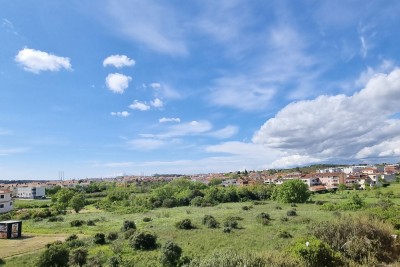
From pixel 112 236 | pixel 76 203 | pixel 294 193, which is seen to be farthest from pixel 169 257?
pixel 294 193

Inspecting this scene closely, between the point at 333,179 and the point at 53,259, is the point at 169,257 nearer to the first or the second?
the point at 53,259

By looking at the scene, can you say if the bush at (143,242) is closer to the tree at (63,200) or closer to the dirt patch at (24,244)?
the dirt patch at (24,244)

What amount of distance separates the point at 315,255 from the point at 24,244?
101 ft

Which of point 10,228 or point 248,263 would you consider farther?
point 10,228

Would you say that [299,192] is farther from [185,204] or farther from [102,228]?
[102,228]

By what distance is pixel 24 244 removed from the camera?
34562 mm

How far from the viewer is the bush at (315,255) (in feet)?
49.0

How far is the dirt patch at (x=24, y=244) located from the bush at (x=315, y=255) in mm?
25828

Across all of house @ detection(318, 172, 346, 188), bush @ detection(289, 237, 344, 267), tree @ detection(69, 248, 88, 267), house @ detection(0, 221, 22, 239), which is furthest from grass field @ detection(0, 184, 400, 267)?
house @ detection(318, 172, 346, 188)

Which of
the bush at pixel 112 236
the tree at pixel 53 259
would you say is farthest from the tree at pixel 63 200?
the tree at pixel 53 259

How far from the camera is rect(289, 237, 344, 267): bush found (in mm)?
14938

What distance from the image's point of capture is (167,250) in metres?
23.0

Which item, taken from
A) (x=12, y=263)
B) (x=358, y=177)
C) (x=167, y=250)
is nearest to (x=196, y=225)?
(x=167, y=250)

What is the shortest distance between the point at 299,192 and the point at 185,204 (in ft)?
84.6
